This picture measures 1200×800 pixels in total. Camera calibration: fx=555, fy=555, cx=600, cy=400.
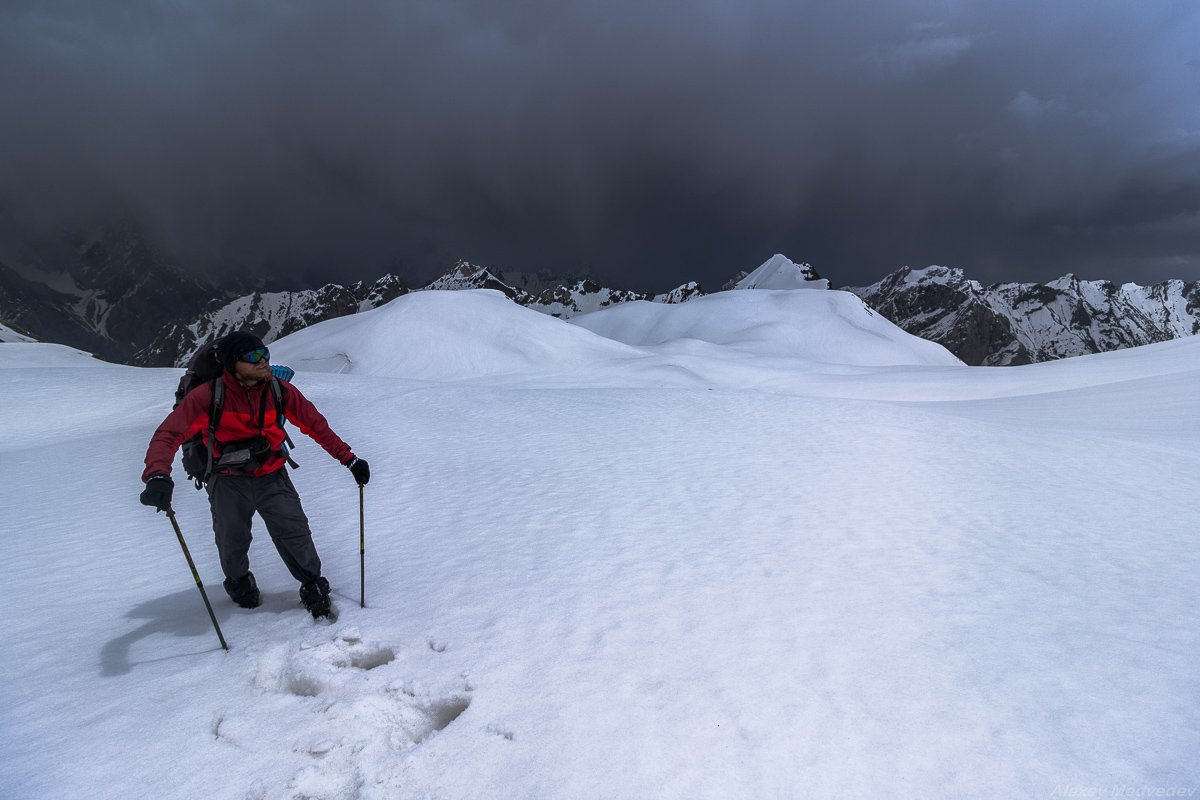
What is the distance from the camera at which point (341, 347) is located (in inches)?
2110

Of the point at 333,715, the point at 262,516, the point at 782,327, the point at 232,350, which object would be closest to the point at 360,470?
the point at 262,516

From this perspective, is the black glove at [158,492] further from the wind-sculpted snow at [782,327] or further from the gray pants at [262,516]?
the wind-sculpted snow at [782,327]

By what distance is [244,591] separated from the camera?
17.8 feet

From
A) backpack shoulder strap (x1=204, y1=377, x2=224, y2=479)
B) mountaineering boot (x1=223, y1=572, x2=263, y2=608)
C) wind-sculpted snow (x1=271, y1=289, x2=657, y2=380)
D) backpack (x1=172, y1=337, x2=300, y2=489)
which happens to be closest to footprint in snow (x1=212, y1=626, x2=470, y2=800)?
mountaineering boot (x1=223, y1=572, x2=263, y2=608)

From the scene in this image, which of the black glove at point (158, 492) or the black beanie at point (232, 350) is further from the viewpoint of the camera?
the black beanie at point (232, 350)

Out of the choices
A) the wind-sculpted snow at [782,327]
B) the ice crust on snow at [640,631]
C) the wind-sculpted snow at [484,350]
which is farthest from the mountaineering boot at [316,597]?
the wind-sculpted snow at [782,327]

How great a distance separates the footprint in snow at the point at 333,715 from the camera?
3490 millimetres

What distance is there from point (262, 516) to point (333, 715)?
2.00 metres

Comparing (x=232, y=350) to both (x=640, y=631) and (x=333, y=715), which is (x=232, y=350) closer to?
(x=333, y=715)

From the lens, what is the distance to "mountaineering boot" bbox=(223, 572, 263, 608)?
5398mm

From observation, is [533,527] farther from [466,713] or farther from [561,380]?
[561,380]

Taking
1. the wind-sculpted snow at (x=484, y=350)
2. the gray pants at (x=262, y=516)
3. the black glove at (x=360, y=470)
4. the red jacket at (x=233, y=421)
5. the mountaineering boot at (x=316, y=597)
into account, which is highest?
the wind-sculpted snow at (x=484, y=350)

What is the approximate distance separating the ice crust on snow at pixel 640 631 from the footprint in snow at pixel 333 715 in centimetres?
2

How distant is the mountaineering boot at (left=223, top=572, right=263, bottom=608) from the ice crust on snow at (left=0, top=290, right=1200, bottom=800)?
102 mm
